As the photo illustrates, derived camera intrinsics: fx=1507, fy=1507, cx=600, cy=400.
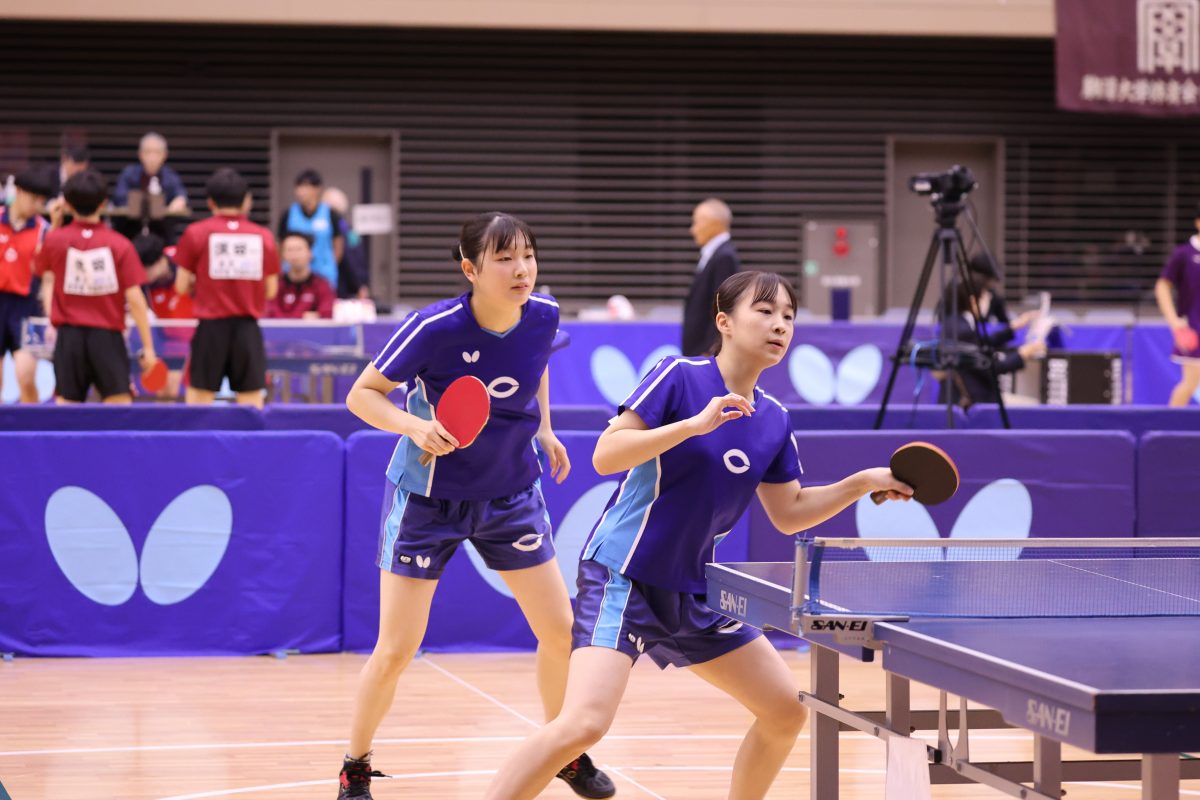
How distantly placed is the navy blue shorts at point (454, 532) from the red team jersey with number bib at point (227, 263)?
14.0 feet

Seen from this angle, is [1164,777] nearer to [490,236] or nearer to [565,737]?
[565,737]

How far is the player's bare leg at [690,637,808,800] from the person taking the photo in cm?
316

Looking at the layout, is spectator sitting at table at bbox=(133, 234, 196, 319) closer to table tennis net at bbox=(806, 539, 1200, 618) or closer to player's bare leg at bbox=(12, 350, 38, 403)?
player's bare leg at bbox=(12, 350, 38, 403)

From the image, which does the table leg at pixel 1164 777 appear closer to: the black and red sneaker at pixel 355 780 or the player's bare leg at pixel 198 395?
the black and red sneaker at pixel 355 780

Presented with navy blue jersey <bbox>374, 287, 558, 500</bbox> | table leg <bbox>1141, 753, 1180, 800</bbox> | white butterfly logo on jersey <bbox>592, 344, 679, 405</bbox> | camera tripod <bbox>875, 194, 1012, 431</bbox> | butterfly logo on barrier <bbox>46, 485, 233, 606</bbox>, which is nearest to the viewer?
table leg <bbox>1141, 753, 1180, 800</bbox>

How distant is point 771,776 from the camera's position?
3207 millimetres

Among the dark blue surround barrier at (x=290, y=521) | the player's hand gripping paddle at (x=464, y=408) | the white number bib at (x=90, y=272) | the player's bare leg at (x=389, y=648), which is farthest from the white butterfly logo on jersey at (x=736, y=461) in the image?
the white number bib at (x=90, y=272)

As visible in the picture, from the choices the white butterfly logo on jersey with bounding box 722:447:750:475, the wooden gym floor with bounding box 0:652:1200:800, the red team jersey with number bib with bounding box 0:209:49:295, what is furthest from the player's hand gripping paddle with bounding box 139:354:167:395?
the white butterfly logo on jersey with bounding box 722:447:750:475

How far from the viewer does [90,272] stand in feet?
25.6

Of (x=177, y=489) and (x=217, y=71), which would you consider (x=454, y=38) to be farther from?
(x=177, y=489)

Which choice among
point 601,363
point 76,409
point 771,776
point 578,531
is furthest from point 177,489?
point 601,363

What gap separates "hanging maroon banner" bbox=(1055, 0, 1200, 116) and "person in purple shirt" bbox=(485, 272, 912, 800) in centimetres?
1086

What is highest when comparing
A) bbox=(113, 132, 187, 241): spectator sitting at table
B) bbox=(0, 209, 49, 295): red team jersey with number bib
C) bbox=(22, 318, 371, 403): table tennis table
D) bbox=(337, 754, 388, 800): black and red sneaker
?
bbox=(113, 132, 187, 241): spectator sitting at table

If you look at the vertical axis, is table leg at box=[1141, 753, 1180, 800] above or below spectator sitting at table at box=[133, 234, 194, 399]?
below
